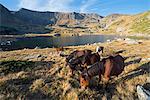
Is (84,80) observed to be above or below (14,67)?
above

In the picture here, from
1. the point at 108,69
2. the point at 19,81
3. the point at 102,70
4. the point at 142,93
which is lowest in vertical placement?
the point at 19,81

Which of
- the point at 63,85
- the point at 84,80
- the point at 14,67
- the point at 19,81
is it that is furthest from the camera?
the point at 14,67

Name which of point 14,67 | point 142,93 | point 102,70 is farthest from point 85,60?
point 14,67

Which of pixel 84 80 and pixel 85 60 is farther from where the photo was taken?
pixel 85 60

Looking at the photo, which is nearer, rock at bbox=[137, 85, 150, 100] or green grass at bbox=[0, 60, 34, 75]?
rock at bbox=[137, 85, 150, 100]

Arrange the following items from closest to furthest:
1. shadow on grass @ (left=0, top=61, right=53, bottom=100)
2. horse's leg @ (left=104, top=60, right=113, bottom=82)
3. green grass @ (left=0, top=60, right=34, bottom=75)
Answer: shadow on grass @ (left=0, top=61, right=53, bottom=100)
horse's leg @ (left=104, top=60, right=113, bottom=82)
green grass @ (left=0, top=60, right=34, bottom=75)

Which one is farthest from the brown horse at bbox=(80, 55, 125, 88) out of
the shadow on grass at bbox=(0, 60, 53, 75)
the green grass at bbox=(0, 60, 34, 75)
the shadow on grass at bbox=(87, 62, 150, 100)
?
the green grass at bbox=(0, 60, 34, 75)

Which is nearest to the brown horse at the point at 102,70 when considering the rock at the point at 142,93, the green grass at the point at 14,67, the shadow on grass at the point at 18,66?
the rock at the point at 142,93

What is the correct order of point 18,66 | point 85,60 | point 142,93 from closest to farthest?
point 142,93 → point 85,60 → point 18,66

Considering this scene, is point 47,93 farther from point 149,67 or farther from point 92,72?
point 149,67

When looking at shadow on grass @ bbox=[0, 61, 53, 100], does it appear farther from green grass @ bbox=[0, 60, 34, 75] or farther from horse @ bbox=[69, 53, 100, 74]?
horse @ bbox=[69, 53, 100, 74]

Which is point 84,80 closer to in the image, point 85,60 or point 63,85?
point 63,85

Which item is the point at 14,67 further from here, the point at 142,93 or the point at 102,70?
the point at 142,93

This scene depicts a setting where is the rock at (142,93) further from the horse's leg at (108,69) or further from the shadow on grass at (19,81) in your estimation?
the shadow on grass at (19,81)
